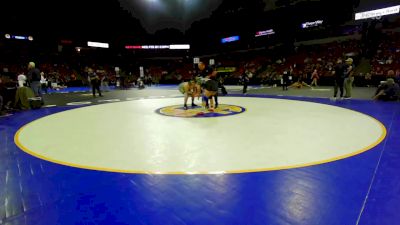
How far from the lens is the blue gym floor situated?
87.9 inches

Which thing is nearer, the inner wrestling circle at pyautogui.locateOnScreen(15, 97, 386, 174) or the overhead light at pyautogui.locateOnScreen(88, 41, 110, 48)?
the inner wrestling circle at pyautogui.locateOnScreen(15, 97, 386, 174)

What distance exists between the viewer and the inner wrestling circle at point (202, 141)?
3.56 metres

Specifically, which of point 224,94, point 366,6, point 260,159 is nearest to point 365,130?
point 260,159

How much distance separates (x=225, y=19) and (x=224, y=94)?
2870cm

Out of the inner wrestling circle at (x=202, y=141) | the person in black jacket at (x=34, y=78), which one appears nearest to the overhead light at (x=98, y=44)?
the person in black jacket at (x=34, y=78)

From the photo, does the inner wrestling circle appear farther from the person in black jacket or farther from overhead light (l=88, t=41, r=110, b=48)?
Result: overhead light (l=88, t=41, r=110, b=48)

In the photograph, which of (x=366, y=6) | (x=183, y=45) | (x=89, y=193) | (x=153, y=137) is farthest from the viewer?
(x=183, y=45)

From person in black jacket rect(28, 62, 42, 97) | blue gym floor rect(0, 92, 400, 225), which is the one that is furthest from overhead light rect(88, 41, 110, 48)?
blue gym floor rect(0, 92, 400, 225)

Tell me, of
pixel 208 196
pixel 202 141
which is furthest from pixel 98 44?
pixel 208 196

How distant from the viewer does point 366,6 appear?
891 inches

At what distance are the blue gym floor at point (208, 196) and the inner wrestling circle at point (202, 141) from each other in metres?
0.28

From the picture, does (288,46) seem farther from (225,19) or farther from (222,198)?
(222,198)

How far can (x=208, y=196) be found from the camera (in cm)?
263

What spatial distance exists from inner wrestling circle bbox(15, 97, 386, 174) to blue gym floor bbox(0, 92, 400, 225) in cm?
28
